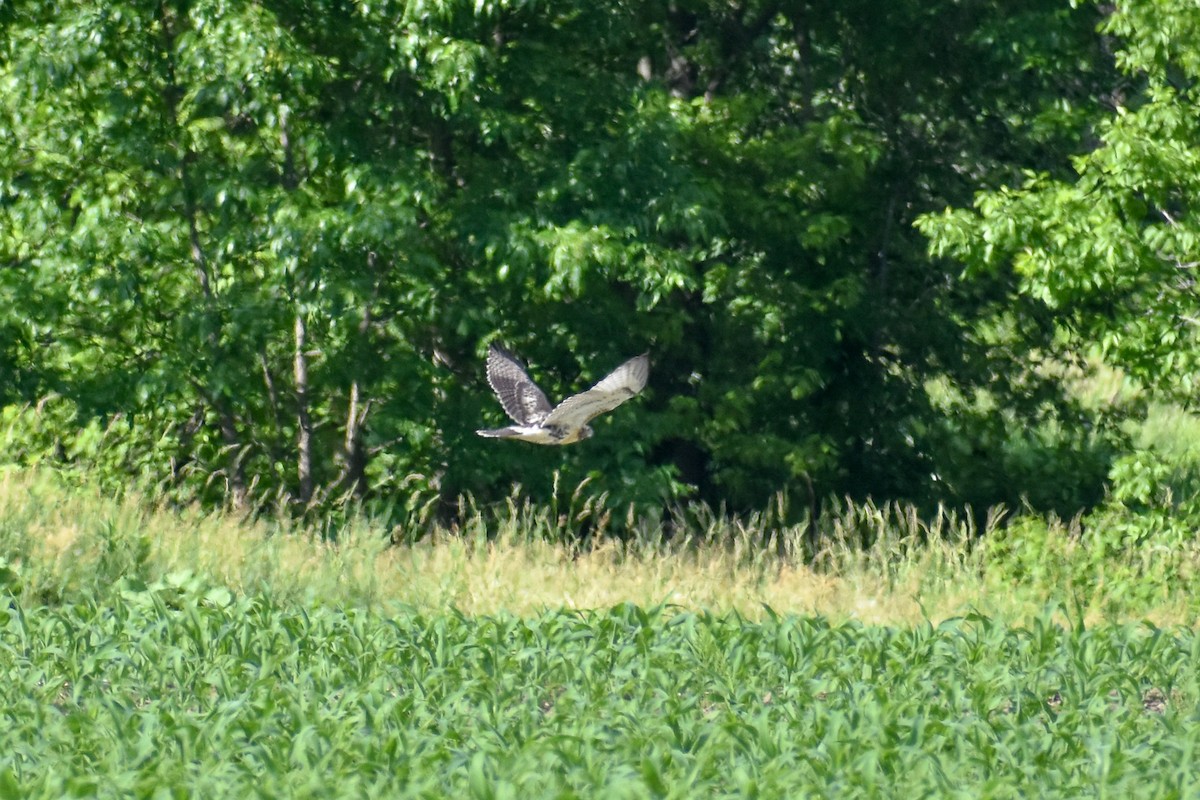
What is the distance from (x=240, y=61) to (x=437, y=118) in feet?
→ 6.76

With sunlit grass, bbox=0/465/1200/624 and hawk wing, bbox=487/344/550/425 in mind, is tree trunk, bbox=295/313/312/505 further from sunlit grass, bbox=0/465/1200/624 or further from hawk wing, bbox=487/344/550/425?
hawk wing, bbox=487/344/550/425

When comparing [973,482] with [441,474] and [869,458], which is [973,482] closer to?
[869,458]

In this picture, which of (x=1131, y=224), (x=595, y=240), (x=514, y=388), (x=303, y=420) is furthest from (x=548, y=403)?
(x=1131, y=224)

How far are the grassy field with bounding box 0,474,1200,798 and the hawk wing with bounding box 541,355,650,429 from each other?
0.87 meters

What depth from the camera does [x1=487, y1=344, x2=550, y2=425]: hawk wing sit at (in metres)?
11.0

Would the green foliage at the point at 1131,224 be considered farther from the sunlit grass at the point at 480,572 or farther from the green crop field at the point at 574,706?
the green crop field at the point at 574,706

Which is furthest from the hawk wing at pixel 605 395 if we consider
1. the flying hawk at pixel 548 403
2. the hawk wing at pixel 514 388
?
the hawk wing at pixel 514 388

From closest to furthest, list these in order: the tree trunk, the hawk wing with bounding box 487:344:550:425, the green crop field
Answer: the green crop field → the hawk wing with bounding box 487:344:550:425 → the tree trunk

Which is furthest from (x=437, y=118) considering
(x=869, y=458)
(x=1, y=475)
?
(x=869, y=458)

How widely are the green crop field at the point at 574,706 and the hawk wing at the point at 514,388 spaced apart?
309 centimetres

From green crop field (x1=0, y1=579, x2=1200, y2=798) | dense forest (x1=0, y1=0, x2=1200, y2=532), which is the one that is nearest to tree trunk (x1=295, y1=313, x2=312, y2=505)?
dense forest (x1=0, y1=0, x2=1200, y2=532)

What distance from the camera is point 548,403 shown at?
10.9m

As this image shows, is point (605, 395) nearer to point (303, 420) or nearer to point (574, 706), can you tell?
point (574, 706)

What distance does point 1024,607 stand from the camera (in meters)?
9.66
